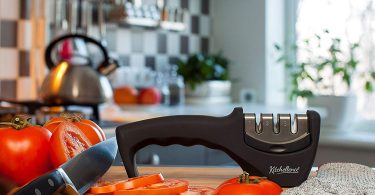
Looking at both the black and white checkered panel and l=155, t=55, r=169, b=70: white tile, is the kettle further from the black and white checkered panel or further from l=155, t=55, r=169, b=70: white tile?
l=155, t=55, r=169, b=70: white tile

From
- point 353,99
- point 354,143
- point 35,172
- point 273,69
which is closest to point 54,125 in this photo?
point 35,172

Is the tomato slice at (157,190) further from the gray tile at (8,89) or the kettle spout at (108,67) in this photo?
the gray tile at (8,89)

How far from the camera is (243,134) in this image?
721mm

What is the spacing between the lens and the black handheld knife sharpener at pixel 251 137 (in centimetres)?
72

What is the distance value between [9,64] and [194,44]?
1183 mm

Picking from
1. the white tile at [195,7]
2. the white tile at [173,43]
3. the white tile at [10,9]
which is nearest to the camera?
the white tile at [10,9]

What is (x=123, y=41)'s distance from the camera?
3084 mm

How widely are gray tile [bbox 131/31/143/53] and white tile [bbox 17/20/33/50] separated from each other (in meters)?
0.63

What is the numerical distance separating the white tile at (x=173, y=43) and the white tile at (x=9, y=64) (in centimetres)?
93

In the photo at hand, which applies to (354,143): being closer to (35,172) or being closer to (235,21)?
(235,21)

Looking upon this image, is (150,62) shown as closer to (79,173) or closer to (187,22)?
(187,22)

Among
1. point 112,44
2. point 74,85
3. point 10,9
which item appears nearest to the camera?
point 74,85

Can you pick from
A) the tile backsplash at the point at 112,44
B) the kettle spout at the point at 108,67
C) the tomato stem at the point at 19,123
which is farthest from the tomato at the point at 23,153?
the tile backsplash at the point at 112,44

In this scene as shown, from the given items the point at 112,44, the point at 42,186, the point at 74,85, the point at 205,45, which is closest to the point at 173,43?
the point at 205,45
